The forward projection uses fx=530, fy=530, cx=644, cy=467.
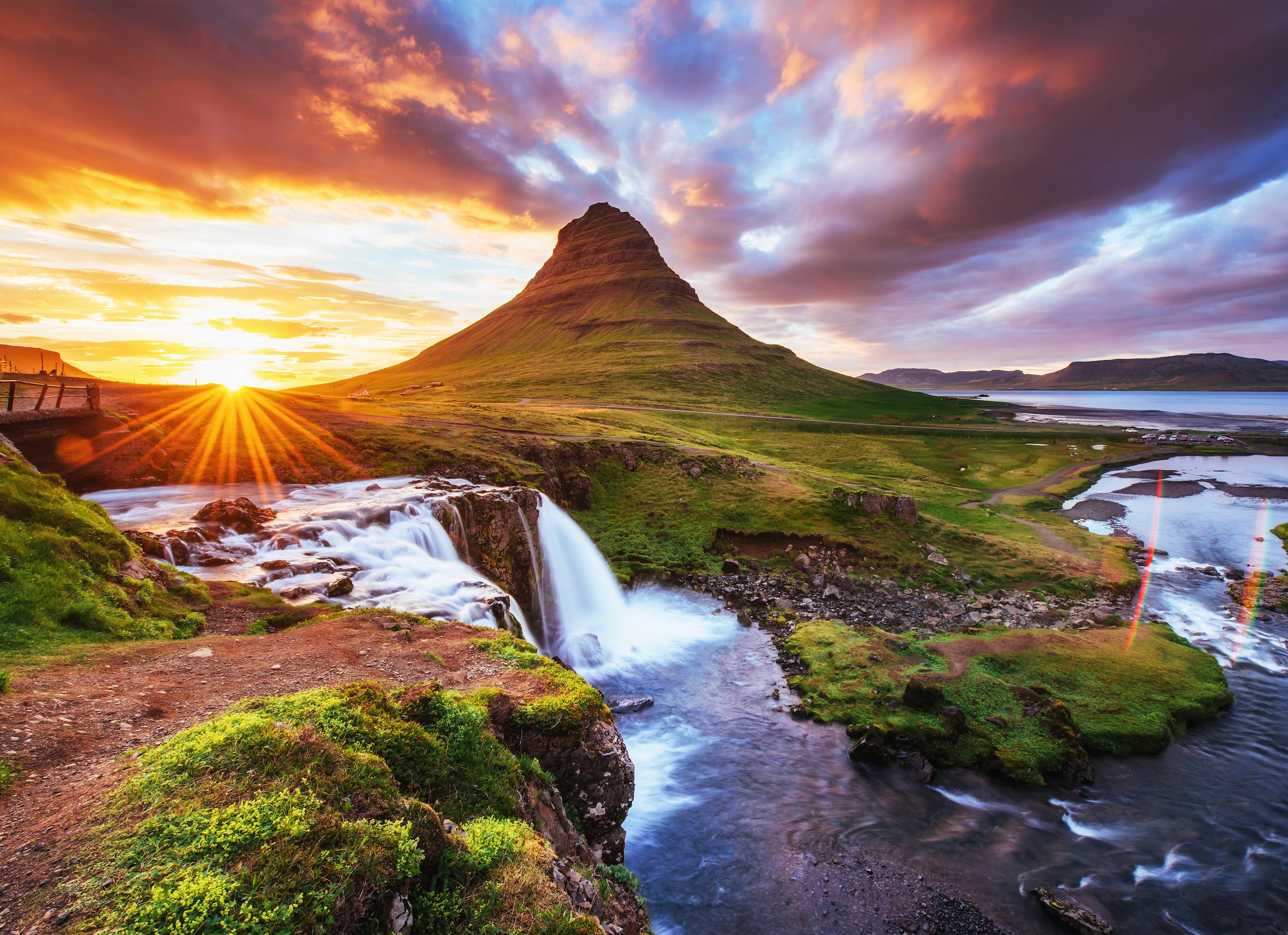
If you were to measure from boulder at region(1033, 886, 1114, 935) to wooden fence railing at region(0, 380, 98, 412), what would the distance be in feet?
131

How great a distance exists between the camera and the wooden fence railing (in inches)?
971

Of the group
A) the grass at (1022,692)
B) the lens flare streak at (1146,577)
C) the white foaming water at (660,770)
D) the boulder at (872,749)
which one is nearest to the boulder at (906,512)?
the lens flare streak at (1146,577)

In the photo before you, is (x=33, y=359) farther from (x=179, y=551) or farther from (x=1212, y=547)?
(x=1212, y=547)

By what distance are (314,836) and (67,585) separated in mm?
12897

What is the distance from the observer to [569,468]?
48031mm

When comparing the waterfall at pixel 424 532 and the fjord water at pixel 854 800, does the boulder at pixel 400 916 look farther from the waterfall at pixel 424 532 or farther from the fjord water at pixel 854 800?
the waterfall at pixel 424 532

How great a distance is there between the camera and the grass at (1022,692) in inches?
733

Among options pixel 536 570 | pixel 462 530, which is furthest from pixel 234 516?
pixel 536 570

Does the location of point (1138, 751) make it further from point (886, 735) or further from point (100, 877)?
point (100, 877)

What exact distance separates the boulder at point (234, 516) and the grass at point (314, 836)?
17.2 m

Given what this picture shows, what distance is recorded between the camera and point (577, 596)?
31047 mm

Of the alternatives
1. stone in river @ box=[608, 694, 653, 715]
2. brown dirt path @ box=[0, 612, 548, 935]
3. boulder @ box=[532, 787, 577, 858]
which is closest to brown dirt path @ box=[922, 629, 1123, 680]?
stone in river @ box=[608, 694, 653, 715]

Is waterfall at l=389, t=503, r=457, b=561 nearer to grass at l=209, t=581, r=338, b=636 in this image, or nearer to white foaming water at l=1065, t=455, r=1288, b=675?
grass at l=209, t=581, r=338, b=636

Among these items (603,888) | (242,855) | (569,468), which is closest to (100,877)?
(242,855)
